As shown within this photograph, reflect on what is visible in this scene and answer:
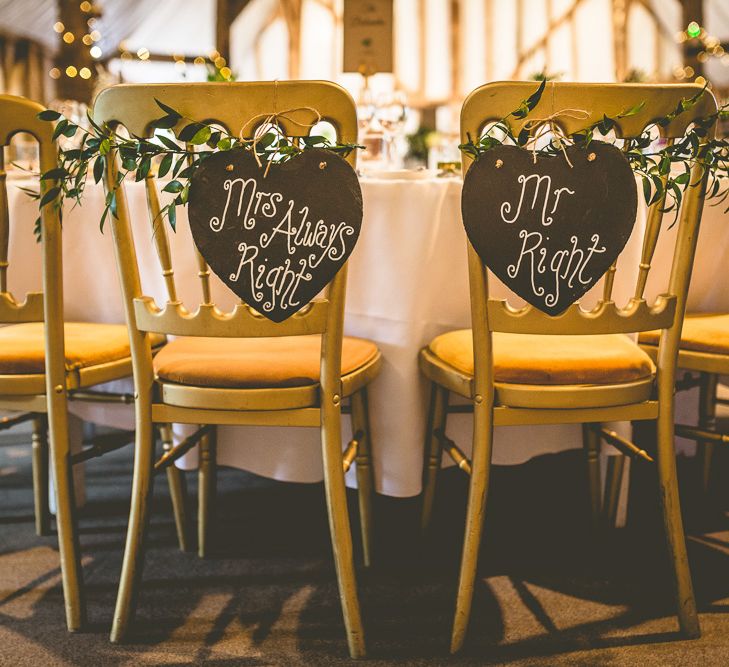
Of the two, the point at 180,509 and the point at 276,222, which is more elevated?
the point at 276,222

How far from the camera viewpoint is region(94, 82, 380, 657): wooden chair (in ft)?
3.51

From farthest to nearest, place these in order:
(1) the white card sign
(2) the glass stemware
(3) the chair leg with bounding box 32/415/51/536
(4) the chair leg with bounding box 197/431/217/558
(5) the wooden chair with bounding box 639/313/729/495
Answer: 1. (1) the white card sign
2. (2) the glass stemware
3. (3) the chair leg with bounding box 32/415/51/536
4. (4) the chair leg with bounding box 197/431/217/558
5. (5) the wooden chair with bounding box 639/313/729/495

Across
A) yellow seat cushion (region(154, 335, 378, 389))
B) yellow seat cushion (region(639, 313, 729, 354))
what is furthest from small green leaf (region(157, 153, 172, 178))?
yellow seat cushion (region(639, 313, 729, 354))

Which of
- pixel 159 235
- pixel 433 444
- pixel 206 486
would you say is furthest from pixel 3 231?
pixel 433 444

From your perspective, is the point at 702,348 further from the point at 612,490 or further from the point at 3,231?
the point at 3,231

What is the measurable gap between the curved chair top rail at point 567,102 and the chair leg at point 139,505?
672mm

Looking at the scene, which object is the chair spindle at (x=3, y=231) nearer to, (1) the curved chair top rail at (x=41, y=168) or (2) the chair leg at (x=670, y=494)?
(1) the curved chair top rail at (x=41, y=168)

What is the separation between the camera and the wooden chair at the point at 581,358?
1.10m

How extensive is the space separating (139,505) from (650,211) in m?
0.94

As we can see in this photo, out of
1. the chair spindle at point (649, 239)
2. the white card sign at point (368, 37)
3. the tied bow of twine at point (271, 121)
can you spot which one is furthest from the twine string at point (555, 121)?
the white card sign at point (368, 37)

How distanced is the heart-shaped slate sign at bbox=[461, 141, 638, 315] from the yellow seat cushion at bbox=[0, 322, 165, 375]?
729 millimetres

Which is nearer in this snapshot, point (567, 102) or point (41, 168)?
point (567, 102)

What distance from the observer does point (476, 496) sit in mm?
1203

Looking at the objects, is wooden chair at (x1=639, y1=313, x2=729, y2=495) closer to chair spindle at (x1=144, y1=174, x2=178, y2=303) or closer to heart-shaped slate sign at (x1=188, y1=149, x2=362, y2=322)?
heart-shaped slate sign at (x1=188, y1=149, x2=362, y2=322)
